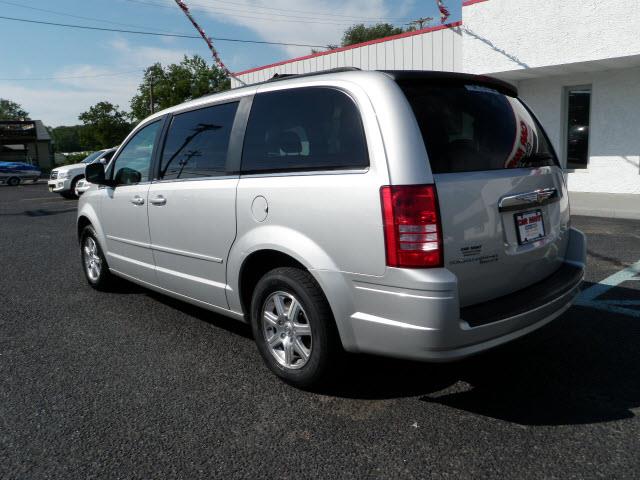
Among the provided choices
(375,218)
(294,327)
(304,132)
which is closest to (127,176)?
(304,132)

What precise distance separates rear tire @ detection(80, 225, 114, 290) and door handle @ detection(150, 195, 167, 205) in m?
1.44

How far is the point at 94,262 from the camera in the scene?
18.2 ft

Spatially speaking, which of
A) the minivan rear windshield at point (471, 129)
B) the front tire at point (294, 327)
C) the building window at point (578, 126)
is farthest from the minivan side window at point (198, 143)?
the building window at point (578, 126)

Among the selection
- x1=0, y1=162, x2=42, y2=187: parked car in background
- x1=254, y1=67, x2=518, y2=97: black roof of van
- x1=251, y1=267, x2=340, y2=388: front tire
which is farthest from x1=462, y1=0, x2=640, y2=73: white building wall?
x1=0, y1=162, x2=42, y2=187: parked car in background

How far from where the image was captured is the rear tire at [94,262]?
5.37m

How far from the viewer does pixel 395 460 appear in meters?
2.46

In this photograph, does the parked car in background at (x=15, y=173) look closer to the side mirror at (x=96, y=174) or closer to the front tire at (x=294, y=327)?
the side mirror at (x=96, y=174)

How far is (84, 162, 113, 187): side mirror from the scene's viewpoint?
16.1 feet

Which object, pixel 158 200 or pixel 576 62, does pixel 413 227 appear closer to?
pixel 158 200

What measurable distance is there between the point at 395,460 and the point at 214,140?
240 centimetres

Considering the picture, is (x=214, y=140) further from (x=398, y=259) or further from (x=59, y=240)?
(x=59, y=240)

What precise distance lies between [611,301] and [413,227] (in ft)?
9.88

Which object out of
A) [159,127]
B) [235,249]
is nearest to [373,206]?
[235,249]

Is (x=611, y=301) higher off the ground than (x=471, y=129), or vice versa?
(x=471, y=129)
